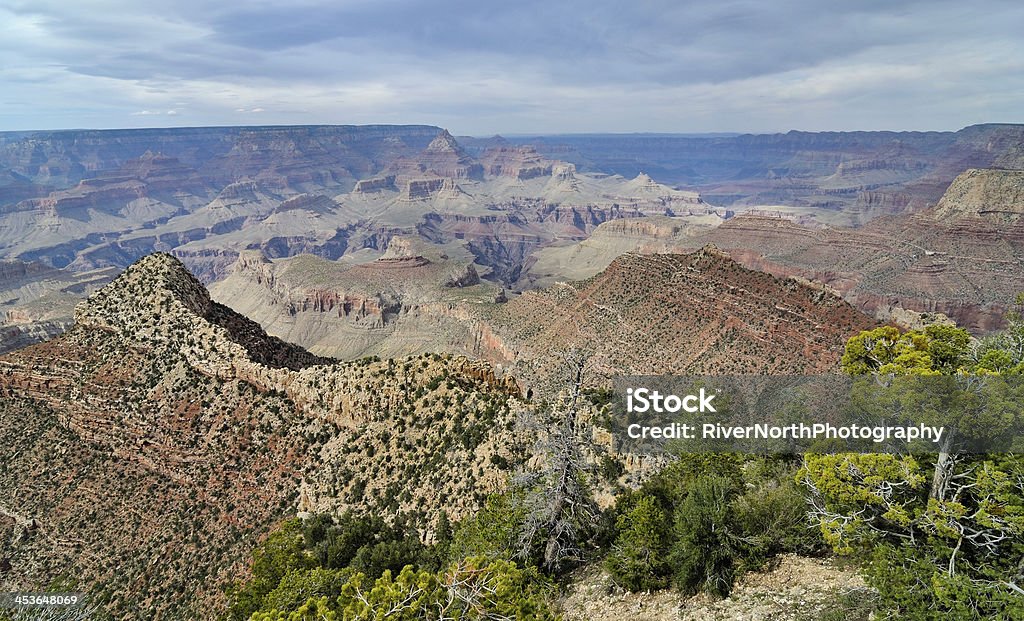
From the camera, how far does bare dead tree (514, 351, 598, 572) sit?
20.1m

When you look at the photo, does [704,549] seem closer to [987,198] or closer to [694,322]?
[694,322]

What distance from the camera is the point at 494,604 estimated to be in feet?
46.2

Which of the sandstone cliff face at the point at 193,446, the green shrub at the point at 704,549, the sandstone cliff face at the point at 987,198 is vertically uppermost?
the sandstone cliff face at the point at 987,198

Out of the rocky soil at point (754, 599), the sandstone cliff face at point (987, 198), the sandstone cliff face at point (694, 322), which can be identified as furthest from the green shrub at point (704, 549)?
the sandstone cliff face at point (987, 198)

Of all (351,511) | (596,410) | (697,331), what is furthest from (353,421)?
(697,331)

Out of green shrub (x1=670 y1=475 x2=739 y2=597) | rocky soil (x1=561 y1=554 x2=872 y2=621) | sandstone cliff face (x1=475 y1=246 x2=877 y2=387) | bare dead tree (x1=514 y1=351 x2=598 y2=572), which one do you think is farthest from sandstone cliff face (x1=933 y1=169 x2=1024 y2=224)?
bare dead tree (x1=514 y1=351 x2=598 y2=572)

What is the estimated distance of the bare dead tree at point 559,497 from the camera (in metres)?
20.1

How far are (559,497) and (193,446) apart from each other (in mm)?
31140

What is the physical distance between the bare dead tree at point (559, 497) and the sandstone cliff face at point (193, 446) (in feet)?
24.9

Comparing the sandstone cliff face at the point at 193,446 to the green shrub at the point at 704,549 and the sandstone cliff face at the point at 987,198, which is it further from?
the sandstone cliff face at the point at 987,198

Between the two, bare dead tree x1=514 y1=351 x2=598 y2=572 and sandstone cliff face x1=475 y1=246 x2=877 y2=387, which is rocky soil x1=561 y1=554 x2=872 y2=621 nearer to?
bare dead tree x1=514 y1=351 x2=598 y2=572

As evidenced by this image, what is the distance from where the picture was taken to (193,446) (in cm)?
3953

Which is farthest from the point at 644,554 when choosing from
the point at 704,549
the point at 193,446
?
the point at 193,446

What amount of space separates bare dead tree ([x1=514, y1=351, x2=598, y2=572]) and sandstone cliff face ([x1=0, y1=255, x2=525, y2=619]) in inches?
298
